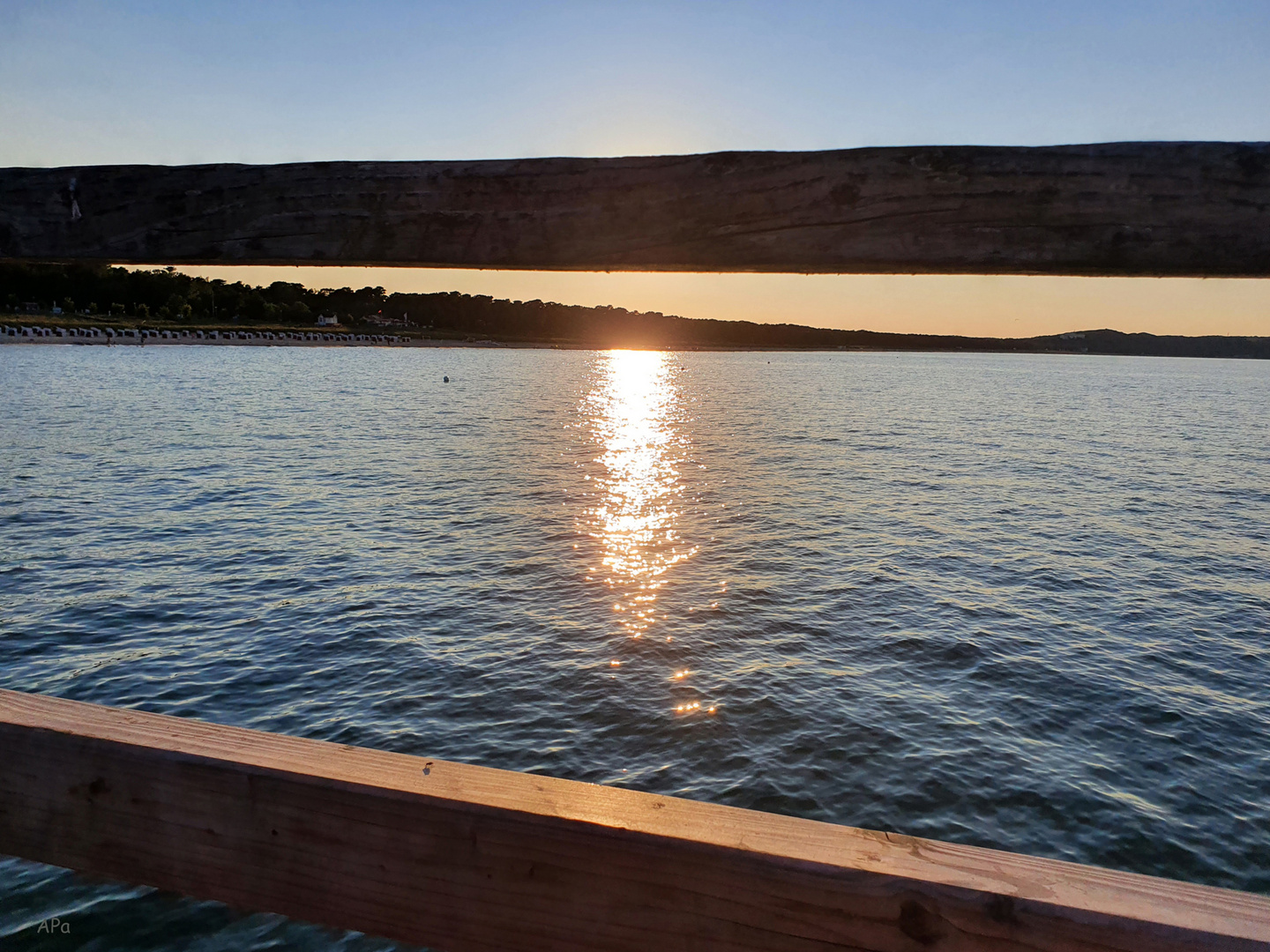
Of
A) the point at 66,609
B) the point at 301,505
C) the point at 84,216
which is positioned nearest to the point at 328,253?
the point at 84,216

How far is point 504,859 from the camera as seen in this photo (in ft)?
5.47

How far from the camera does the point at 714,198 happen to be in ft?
9.80

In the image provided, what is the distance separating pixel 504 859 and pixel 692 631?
13580mm

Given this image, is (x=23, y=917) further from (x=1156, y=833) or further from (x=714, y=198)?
(x=1156, y=833)

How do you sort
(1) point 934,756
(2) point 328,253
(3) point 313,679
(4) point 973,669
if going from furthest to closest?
1. (4) point 973,669
2. (3) point 313,679
3. (1) point 934,756
4. (2) point 328,253

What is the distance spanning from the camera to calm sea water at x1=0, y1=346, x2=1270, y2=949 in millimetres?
9820

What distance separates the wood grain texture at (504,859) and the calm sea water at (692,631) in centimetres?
596

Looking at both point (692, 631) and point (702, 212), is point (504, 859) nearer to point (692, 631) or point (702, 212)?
point (702, 212)

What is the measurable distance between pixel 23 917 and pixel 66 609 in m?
9.83

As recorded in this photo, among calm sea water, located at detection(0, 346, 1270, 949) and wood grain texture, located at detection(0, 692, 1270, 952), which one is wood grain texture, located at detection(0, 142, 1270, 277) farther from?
calm sea water, located at detection(0, 346, 1270, 949)

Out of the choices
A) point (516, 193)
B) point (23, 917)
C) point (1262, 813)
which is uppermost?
point (516, 193)

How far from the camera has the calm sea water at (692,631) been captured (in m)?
9.82

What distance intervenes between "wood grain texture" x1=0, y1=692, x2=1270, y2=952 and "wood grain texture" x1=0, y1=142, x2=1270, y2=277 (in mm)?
1940

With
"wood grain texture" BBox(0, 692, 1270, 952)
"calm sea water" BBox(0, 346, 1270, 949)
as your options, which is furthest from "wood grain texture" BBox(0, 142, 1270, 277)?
"calm sea water" BBox(0, 346, 1270, 949)
